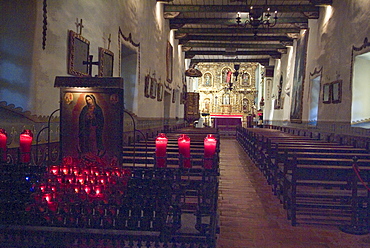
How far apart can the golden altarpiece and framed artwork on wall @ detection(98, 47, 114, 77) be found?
19.2 metres

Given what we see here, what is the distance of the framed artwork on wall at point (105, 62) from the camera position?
6.06 meters

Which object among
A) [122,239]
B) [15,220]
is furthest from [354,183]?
[15,220]

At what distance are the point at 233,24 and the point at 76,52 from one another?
913cm

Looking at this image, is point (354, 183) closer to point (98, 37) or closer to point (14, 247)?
point (14, 247)

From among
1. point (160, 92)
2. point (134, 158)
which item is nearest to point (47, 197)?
point (134, 158)

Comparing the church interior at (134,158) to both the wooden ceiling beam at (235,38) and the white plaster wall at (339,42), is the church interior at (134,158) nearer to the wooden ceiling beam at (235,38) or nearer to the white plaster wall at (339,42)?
the white plaster wall at (339,42)

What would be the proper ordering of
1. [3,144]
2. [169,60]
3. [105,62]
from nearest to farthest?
[3,144]
[105,62]
[169,60]

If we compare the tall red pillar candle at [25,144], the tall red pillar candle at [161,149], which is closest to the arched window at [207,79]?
the tall red pillar candle at [161,149]

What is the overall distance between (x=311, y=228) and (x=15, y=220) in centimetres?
321

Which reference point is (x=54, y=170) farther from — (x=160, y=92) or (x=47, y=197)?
(x=160, y=92)

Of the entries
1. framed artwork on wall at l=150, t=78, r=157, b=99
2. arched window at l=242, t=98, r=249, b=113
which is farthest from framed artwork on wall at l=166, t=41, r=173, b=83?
arched window at l=242, t=98, r=249, b=113

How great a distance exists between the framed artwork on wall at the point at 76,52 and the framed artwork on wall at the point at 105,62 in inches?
23.0

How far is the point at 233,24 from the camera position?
12.8m

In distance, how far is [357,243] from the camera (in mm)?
3291
